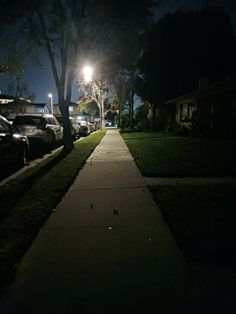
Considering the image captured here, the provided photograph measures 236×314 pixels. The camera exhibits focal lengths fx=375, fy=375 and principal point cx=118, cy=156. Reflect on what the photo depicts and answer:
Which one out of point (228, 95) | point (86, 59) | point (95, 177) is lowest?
point (95, 177)

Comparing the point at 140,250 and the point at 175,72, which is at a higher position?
the point at 175,72

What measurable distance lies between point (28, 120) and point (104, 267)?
13043 millimetres

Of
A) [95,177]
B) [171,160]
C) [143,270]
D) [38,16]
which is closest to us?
[143,270]

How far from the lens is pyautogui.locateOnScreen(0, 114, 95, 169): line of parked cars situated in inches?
396

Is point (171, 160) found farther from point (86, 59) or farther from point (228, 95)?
point (228, 95)

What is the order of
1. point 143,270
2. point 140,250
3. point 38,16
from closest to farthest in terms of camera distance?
point 143,270 → point 140,250 → point 38,16

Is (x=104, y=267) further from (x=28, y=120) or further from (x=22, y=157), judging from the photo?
(x=28, y=120)

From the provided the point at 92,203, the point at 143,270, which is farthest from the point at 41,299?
the point at 92,203

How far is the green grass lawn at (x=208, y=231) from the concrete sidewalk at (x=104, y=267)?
0.48ft

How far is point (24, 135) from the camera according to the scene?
15188mm

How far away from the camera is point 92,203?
651 centimetres

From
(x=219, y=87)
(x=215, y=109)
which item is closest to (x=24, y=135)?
(x=219, y=87)

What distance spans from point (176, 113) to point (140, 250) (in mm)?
31942

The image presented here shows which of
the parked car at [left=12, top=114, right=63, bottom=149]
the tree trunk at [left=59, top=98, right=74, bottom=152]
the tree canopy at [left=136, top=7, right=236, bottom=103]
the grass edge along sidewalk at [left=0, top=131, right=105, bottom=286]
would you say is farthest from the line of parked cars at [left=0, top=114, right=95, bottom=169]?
the tree canopy at [left=136, top=7, right=236, bottom=103]
